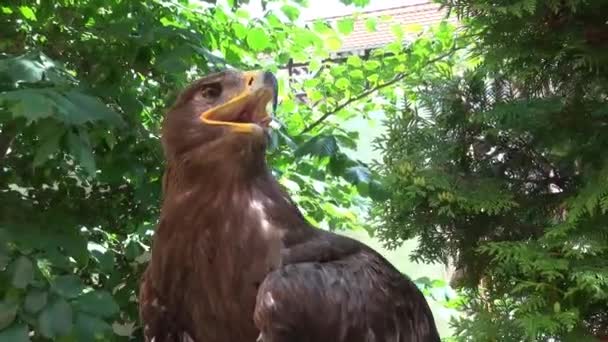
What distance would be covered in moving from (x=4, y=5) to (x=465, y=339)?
3.68 ft

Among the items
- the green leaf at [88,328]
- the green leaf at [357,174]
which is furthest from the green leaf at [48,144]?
the green leaf at [357,174]

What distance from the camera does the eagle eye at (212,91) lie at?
40.3 inches

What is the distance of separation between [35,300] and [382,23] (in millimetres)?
1519

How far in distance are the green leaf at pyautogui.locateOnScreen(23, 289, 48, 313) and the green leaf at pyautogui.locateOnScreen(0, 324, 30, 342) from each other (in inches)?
1.1

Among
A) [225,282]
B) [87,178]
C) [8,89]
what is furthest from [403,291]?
[87,178]

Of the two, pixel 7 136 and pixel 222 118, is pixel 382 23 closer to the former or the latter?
pixel 7 136

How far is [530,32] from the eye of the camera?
1.37 metres

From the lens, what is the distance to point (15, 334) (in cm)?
107

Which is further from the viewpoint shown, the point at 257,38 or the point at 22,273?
the point at 257,38

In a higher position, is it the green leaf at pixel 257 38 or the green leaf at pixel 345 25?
the green leaf at pixel 345 25

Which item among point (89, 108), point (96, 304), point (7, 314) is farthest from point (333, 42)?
point (7, 314)

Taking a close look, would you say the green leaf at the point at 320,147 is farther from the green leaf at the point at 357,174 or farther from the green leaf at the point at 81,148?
the green leaf at the point at 81,148

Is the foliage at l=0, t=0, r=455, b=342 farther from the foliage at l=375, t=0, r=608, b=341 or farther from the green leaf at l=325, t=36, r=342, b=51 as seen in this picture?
the foliage at l=375, t=0, r=608, b=341

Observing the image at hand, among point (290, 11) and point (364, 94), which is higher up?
point (290, 11)
